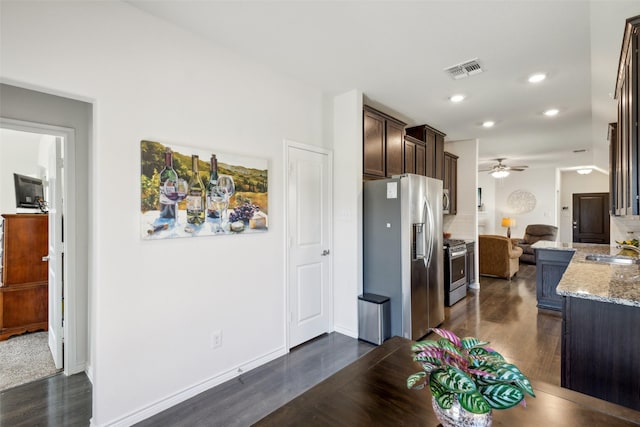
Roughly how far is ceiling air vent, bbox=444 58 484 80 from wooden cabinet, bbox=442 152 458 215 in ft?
8.40

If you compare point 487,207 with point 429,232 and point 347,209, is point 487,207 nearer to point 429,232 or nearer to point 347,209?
point 429,232

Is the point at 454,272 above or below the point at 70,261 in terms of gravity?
below

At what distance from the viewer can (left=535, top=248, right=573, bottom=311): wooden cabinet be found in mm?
4000

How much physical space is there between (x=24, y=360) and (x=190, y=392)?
1795 mm

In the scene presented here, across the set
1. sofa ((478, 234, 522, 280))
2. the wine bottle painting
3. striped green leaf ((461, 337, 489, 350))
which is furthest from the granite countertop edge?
sofa ((478, 234, 522, 280))

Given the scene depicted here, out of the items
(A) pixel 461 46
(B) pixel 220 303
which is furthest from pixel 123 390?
(A) pixel 461 46

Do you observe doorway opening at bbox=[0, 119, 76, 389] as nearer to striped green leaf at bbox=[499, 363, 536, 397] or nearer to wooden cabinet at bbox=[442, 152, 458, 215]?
striped green leaf at bbox=[499, 363, 536, 397]

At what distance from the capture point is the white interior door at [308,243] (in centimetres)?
302

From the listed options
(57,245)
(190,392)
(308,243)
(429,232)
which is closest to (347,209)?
(308,243)

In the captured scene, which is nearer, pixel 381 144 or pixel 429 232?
pixel 429 232

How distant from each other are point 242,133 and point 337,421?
2246 mm

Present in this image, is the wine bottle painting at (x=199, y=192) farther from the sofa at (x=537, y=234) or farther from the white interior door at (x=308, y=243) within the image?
the sofa at (x=537, y=234)

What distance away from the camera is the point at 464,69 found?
2.80 metres

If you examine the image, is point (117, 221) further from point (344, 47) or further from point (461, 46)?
point (461, 46)
